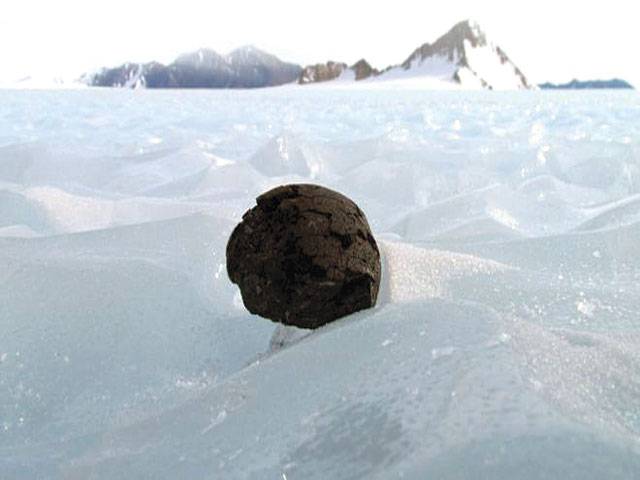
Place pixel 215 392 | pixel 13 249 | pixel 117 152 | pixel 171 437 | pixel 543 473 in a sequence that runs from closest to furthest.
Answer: pixel 543 473 < pixel 171 437 < pixel 215 392 < pixel 13 249 < pixel 117 152

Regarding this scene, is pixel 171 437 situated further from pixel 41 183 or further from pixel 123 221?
pixel 41 183

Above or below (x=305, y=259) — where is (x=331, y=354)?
below

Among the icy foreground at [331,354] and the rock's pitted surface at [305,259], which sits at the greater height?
the rock's pitted surface at [305,259]

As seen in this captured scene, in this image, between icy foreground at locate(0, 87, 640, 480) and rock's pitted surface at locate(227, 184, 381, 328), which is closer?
icy foreground at locate(0, 87, 640, 480)

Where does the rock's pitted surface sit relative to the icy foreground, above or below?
above

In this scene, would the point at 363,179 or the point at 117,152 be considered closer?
the point at 363,179

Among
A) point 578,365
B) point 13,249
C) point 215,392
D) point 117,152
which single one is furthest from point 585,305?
point 117,152

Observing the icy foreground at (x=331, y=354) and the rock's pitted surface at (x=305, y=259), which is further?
the rock's pitted surface at (x=305, y=259)

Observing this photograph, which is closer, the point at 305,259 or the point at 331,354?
the point at 331,354
